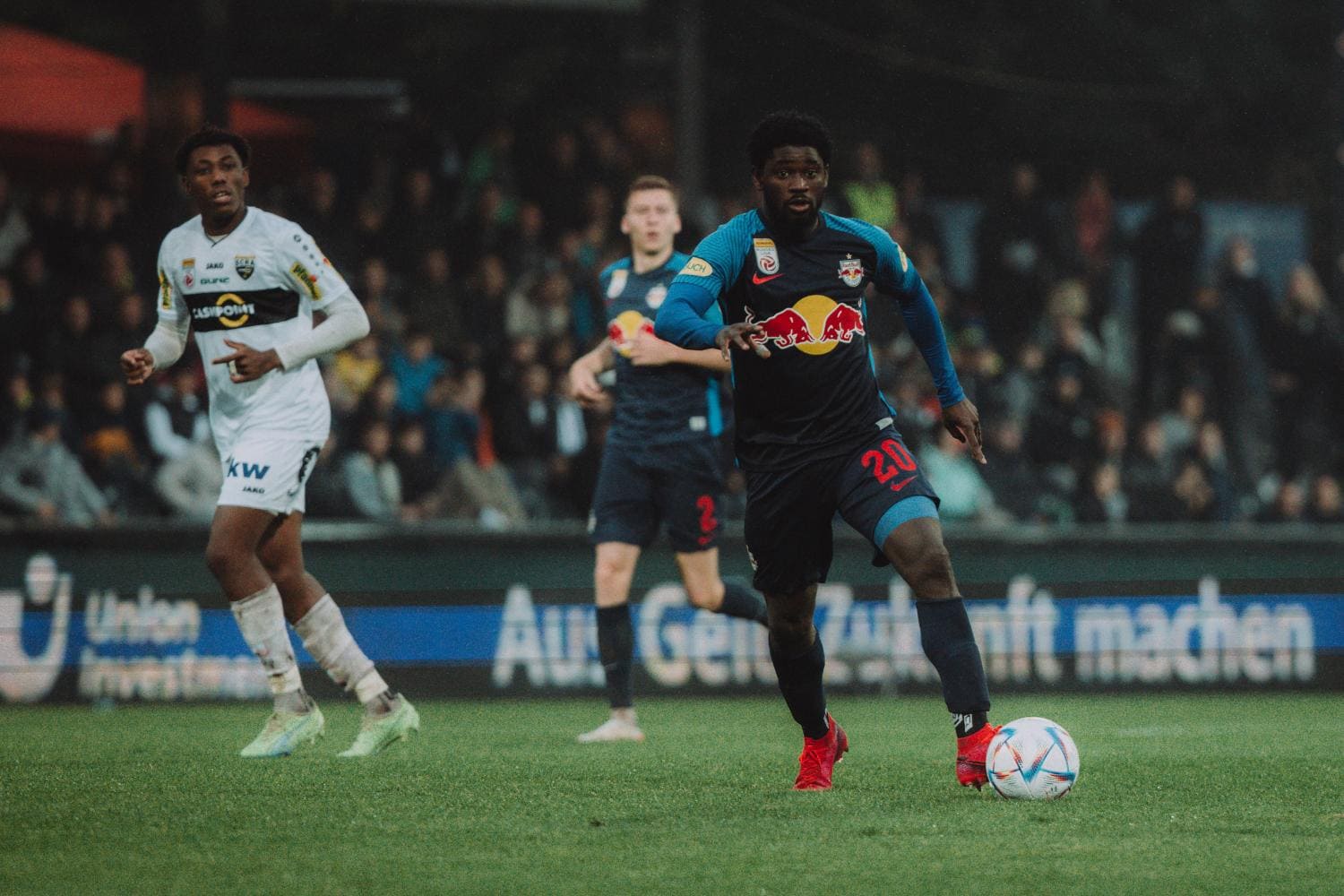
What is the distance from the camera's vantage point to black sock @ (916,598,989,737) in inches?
239

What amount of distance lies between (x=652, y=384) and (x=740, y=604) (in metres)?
1.21

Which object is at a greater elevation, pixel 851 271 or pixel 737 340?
pixel 851 271

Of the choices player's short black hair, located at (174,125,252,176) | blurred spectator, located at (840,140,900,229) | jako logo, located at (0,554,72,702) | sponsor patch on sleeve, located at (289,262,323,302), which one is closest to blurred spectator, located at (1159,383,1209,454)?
blurred spectator, located at (840,140,900,229)

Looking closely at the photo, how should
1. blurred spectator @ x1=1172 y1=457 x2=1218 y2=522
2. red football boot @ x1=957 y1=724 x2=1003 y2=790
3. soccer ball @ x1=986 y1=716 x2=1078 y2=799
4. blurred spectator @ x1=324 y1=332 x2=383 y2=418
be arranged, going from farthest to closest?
blurred spectator @ x1=1172 y1=457 x2=1218 y2=522 → blurred spectator @ x1=324 y1=332 x2=383 y2=418 → red football boot @ x1=957 y1=724 x2=1003 y2=790 → soccer ball @ x1=986 y1=716 x2=1078 y2=799

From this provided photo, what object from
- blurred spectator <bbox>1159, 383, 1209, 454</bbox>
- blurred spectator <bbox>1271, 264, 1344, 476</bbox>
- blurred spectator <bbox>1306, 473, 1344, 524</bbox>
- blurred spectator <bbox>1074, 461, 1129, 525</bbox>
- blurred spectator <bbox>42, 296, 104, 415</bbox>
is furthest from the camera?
blurred spectator <bbox>1271, 264, 1344, 476</bbox>

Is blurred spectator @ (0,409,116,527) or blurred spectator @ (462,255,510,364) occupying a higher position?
blurred spectator @ (462,255,510,364)

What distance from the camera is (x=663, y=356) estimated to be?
30.0ft

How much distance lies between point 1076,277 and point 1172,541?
14.8 ft

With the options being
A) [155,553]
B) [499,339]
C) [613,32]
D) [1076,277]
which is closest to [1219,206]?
[1076,277]

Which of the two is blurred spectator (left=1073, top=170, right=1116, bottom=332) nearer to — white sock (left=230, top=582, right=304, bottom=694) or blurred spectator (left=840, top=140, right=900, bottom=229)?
blurred spectator (left=840, top=140, right=900, bottom=229)

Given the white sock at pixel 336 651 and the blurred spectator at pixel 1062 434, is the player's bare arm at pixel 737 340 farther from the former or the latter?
the blurred spectator at pixel 1062 434

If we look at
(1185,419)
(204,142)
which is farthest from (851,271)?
(1185,419)

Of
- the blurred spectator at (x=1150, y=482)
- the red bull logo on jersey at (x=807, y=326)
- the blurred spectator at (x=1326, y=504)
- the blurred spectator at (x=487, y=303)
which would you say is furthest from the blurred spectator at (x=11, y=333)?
the blurred spectator at (x=1326, y=504)

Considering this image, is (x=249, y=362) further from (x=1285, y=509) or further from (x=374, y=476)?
(x=1285, y=509)
